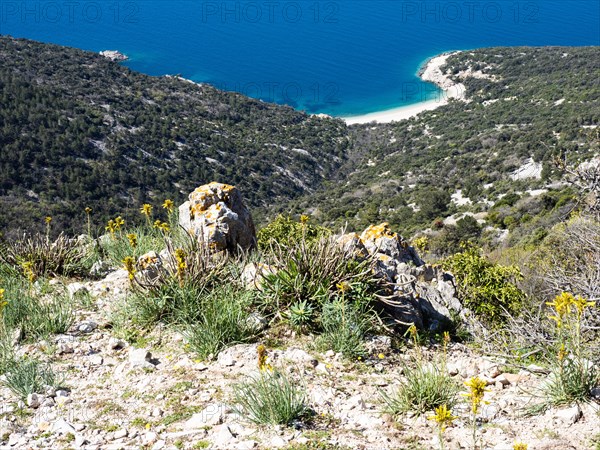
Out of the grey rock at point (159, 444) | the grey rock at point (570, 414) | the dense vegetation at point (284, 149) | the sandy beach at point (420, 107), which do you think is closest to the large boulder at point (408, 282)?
the grey rock at point (570, 414)

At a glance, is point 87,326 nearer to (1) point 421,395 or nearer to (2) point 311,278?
(2) point 311,278

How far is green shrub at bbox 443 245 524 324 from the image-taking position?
288 inches

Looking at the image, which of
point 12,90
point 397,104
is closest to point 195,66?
point 397,104

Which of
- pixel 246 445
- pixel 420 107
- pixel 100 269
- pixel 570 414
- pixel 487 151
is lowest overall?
pixel 570 414

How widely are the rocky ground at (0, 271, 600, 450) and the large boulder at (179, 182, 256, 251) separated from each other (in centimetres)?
154

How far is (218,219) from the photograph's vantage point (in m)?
5.96

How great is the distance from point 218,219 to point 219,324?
1872mm

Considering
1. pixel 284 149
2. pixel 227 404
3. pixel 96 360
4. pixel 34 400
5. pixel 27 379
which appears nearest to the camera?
pixel 227 404

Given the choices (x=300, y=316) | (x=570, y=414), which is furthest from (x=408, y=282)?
(x=570, y=414)

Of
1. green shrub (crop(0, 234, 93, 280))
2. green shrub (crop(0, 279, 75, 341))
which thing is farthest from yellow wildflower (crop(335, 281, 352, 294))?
green shrub (crop(0, 234, 93, 280))

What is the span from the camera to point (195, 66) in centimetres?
9331

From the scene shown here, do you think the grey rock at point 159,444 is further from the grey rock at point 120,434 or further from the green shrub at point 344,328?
the green shrub at point 344,328

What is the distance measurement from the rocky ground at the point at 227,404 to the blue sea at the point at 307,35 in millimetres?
70725

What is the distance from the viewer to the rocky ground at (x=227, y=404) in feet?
10.2
